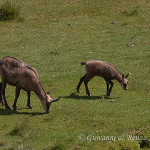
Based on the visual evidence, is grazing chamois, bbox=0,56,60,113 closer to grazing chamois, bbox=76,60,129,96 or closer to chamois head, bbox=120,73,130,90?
grazing chamois, bbox=76,60,129,96

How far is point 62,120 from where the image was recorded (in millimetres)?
17766

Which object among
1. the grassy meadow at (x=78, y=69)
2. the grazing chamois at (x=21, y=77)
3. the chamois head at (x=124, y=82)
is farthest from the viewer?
the chamois head at (x=124, y=82)

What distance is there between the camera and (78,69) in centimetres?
2578

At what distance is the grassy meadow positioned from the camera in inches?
638

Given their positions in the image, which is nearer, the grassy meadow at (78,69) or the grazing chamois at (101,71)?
the grassy meadow at (78,69)

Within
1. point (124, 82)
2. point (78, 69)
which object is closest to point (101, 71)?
point (124, 82)

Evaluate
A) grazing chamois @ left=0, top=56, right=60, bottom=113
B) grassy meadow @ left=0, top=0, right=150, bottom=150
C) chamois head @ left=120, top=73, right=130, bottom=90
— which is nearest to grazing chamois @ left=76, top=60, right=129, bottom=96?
chamois head @ left=120, top=73, right=130, bottom=90

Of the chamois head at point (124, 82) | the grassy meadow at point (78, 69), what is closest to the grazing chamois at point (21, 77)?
the grassy meadow at point (78, 69)

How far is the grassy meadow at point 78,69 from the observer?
1620cm

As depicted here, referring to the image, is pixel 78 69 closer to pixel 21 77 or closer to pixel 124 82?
pixel 124 82

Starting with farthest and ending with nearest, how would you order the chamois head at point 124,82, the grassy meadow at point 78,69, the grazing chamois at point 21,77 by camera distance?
the chamois head at point 124,82 < the grazing chamois at point 21,77 < the grassy meadow at point 78,69

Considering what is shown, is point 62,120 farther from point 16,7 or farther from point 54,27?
point 16,7

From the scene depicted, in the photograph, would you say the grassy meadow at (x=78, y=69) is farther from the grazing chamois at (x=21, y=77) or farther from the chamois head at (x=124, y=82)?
the grazing chamois at (x=21, y=77)

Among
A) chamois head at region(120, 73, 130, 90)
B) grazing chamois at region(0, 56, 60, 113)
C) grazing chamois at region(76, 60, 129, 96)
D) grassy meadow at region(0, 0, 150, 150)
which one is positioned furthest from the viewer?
chamois head at region(120, 73, 130, 90)
